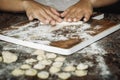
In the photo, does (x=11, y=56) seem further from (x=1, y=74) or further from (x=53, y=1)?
(x=53, y=1)

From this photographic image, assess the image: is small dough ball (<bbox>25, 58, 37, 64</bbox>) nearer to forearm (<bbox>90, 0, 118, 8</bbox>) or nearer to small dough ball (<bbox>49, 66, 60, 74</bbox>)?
small dough ball (<bbox>49, 66, 60, 74</bbox>)

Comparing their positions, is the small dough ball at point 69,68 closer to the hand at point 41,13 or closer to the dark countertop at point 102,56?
the dark countertop at point 102,56

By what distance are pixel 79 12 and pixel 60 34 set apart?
15.2 inches

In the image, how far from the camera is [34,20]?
64.2 inches

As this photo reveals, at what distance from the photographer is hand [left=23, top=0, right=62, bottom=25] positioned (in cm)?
155

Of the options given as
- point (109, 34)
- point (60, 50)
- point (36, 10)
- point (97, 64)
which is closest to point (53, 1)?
point (36, 10)

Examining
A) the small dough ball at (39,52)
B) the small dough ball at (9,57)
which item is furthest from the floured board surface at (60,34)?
the small dough ball at (9,57)

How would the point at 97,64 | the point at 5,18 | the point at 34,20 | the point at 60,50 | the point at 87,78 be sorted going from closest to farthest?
the point at 87,78, the point at 97,64, the point at 60,50, the point at 34,20, the point at 5,18

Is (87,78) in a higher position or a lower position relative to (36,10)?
lower

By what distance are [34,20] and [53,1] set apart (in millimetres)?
498

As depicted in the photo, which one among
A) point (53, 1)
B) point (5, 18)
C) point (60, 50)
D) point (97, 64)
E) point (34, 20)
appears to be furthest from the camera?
point (53, 1)

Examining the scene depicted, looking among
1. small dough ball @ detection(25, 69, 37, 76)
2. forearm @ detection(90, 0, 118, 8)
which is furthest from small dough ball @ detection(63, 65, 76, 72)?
forearm @ detection(90, 0, 118, 8)

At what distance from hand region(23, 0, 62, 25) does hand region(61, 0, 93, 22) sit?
6cm

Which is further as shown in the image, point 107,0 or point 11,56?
point 107,0
